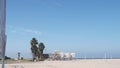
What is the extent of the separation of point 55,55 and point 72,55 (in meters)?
4.80

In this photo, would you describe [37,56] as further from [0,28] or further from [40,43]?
[0,28]

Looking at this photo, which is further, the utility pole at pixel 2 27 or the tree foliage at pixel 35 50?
the tree foliage at pixel 35 50

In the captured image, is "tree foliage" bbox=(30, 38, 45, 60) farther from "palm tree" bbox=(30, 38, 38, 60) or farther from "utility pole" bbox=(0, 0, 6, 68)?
"utility pole" bbox=(0, 0, 6, 68)

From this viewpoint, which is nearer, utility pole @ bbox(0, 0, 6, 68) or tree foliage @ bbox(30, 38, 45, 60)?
utility pole @ bbox(0, 0, 6, 68)

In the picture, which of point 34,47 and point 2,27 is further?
point 34,47

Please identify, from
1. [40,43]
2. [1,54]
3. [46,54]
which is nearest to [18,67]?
[1,54]

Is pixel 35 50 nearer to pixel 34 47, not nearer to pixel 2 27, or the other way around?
pixel 34 47

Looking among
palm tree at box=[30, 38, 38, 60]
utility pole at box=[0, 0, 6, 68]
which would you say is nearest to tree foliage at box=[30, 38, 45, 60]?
palm tree at box=[30, 38, 38, 60]

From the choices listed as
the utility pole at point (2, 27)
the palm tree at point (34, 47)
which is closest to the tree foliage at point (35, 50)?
the palm tree at point (34, 47)

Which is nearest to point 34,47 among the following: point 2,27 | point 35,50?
point 35,50

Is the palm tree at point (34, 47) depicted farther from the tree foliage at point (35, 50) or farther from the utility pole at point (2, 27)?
the utility pole at point (2, 27)

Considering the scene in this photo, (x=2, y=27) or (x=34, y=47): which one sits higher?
(x=2, y=27)

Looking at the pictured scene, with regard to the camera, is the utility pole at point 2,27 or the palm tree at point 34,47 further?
the palm tree at point 34,47

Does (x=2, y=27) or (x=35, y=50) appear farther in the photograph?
(x=35, y=50)
